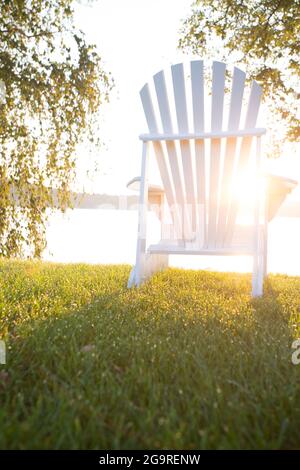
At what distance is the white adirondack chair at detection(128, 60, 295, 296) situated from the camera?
9.39 ft

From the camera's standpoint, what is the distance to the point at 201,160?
3006 millimetres

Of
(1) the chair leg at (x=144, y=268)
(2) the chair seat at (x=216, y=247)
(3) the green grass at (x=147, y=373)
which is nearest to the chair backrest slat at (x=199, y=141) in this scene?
(2) the chair seat at (x=216, y=247)

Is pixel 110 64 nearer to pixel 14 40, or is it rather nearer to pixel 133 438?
pixel 14 40

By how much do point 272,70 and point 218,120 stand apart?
325 centimetres

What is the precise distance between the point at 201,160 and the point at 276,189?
80 centimetres

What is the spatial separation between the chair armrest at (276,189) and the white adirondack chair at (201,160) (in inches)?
0.5

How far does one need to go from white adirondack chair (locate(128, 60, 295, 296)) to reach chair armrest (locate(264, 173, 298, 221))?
0.01m

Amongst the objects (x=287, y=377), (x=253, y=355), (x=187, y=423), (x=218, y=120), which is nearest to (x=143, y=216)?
(x=218, y=120)

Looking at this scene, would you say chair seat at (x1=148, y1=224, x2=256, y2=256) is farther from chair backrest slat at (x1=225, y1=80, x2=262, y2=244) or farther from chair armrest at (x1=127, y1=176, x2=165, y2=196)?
chair armrest at (x1=127, y1=176, x2=165, y2=196)

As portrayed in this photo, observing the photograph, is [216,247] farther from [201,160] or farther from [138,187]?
[138,187]

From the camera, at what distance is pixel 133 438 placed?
100cm

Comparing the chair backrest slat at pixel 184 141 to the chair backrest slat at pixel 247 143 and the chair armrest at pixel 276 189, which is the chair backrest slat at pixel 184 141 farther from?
the chair armrest at pixel 276 189

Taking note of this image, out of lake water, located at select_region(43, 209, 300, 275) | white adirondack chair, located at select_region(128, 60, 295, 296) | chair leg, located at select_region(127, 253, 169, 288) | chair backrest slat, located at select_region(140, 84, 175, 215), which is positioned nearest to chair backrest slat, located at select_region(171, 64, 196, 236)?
white adirondack chair, located at select_region(128, 60, 295, 296)

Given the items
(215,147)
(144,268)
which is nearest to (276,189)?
(215,147)
